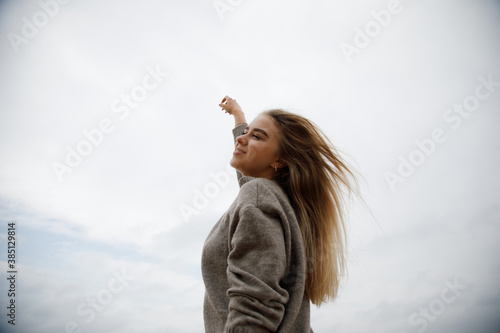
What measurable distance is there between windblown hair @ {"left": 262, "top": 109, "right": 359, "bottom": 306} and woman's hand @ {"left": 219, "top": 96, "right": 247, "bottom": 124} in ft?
1.58

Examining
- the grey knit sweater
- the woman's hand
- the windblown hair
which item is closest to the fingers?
the woman's hand

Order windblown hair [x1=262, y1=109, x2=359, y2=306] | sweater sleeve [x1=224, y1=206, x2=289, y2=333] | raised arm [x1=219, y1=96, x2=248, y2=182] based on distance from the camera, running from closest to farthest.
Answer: sweater sleeve [x1=224, y1=206, x2=289, y2=333] → windblown hair [x1=262, y1=109, x2=359, y2=306] → raised arm [x1=219, y1=96, x2=248, y2=182]

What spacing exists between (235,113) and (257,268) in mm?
1653

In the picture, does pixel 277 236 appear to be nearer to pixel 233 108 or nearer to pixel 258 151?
pixel 258 151

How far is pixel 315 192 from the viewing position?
220cm

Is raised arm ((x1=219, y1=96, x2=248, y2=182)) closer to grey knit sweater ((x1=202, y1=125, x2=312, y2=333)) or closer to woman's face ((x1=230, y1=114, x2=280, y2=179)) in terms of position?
woman's face ((x1=230, y1=114, x2=280, y2=179))

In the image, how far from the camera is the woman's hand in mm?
2951

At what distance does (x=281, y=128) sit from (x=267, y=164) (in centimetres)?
28

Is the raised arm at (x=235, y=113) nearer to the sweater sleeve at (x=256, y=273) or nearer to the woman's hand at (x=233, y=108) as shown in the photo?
the woman's hand at (x=233, y=108)

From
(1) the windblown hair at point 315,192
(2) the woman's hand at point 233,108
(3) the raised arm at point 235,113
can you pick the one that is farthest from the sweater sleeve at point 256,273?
(2) the woman's hand at point 233,108

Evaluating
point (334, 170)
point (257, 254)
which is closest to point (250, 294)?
point (257, 254)

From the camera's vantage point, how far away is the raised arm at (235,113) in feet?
9.43

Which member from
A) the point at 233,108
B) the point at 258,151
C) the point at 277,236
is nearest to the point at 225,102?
the point at 233,108

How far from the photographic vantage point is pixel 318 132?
2475 mm
